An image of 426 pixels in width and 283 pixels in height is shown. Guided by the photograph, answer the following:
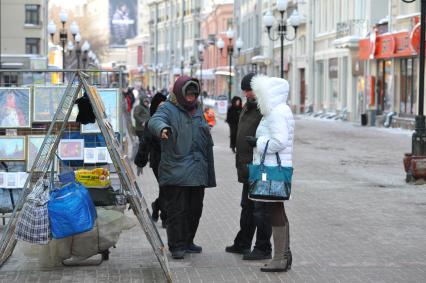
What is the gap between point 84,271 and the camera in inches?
329

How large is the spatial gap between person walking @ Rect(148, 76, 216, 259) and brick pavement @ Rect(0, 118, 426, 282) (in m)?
0.37

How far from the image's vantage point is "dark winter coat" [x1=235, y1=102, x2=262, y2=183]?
28.7 feet

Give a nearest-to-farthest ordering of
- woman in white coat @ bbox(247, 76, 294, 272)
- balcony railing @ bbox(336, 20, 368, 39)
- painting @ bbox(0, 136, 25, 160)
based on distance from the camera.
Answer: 1. woman in white coat @ bbox(247, 76, 294, 272)
2. painting @ bbox(0, 136, 25, 160)
3. balcony railing @ bbox(336, 20, 368, 39)

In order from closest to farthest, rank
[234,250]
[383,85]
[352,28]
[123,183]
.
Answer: [123,183], [234,250], [383,85], [352,28]

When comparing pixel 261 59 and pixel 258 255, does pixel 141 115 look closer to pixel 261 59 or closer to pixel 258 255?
pixel 258 255

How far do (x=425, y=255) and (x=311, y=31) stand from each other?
44.7 metres

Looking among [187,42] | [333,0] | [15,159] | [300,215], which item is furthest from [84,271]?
[187,42]

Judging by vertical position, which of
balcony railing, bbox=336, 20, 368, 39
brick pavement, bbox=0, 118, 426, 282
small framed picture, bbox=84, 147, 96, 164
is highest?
balcony railing, bbox=336, 20, 368, 39

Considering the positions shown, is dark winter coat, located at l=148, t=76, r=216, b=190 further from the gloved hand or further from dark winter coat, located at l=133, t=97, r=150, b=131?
dark winter coat, located at l=133, t=97, r=150, b=131

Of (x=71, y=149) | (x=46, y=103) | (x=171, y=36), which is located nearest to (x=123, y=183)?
(x=71, y=149)

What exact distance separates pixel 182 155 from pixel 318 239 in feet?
7.27

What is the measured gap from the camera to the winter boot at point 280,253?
8266 millimetres

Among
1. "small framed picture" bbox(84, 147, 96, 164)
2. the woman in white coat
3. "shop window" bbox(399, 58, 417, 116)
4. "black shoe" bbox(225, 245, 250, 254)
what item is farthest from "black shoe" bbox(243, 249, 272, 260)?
"shop window" bbox(399, 58, 417, 116)

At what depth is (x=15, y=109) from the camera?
32.6ft
